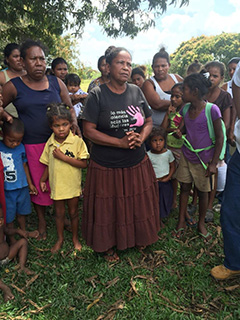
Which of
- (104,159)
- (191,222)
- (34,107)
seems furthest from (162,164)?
(34,107)

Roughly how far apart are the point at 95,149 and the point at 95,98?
549 millimetres

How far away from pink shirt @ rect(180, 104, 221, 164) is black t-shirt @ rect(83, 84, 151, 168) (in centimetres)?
70

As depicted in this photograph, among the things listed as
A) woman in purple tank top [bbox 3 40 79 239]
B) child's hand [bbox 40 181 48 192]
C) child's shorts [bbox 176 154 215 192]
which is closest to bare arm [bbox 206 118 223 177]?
child's shorts [bbox 176 154 215 192]

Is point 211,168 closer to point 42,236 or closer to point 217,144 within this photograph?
point 217,144

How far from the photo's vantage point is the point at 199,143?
3.23 m

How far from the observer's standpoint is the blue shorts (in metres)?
3.18

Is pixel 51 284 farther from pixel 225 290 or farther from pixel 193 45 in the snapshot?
pixel 193 45

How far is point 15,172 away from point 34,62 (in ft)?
4.12

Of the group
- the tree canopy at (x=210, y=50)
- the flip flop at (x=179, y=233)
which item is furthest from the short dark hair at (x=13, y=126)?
the tree canopy at (x=210, y=50)

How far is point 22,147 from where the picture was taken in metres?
3.13

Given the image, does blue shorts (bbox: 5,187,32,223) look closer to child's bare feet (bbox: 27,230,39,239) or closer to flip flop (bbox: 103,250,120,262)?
child's bare feet (bbox: 27,230,39,239)

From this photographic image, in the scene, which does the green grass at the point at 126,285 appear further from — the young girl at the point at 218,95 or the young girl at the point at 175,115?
the young girl at the point at 175,115

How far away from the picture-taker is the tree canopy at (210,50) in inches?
697

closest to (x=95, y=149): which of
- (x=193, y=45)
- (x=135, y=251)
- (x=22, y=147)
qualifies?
(x=22, y=147)
